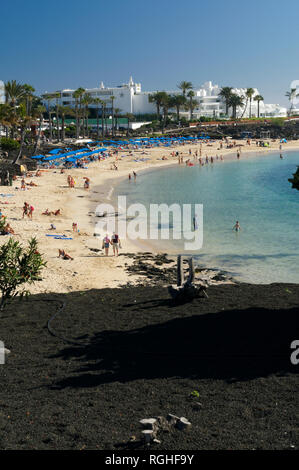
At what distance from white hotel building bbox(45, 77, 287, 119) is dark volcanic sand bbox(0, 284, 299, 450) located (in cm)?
13649

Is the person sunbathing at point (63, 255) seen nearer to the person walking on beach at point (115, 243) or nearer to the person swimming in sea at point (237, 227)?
the person walking on beach at point (115, 243)

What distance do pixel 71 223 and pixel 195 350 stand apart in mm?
21946

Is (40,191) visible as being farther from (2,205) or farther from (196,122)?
A: (196,122)

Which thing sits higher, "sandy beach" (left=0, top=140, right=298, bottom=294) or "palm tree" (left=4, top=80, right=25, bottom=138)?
"palm tree" (left=4, top=80, right=25, bottom=138)

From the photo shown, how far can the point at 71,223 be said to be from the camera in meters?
32.3

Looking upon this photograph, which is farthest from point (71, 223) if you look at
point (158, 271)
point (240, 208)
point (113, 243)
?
point (240, 208)

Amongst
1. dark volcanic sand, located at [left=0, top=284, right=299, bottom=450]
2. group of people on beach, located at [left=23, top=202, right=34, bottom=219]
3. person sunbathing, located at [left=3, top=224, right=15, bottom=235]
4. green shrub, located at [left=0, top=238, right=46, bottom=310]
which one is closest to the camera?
dark volcanic sand, located at [left=0, top=284, right=299, bottom=450]

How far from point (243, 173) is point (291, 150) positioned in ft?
140

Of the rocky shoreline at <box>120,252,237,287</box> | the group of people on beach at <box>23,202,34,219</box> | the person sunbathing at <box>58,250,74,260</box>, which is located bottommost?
the rocky shoreline at <box>120,252,237,287</box>

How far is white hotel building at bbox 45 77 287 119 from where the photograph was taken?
14588 centimetres

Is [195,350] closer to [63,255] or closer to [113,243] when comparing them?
[63,255]

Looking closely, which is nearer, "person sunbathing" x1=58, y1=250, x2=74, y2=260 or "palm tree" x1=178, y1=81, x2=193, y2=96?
"person sunbathing" x1=58, y1=250, x2=74, y2=260

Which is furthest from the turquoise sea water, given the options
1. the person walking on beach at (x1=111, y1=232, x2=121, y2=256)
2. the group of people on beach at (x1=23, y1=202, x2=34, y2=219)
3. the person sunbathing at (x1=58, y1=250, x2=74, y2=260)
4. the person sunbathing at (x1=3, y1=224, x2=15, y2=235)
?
the group of people on beach at (x1=23, y1=202, x2=34, y2=219)

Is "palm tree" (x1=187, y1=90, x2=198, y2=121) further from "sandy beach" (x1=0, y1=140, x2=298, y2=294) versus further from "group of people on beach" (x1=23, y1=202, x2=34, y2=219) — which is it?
"group of people on beach" (x1=23, y1=202, x2=34, y2=219)
